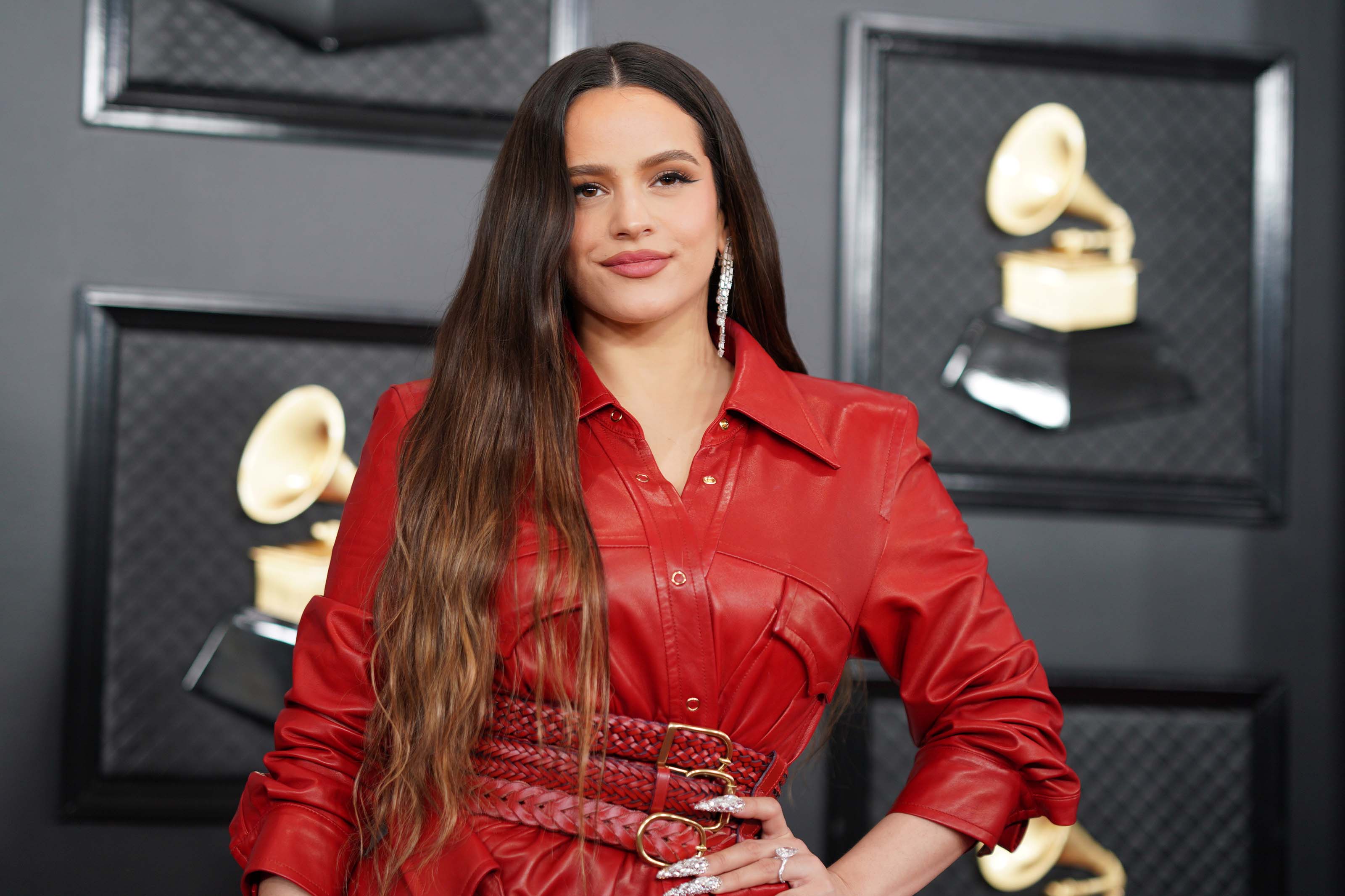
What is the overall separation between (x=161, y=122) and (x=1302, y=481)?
2421 millimetres

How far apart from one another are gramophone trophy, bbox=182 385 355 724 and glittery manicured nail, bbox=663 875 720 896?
1.11 meters

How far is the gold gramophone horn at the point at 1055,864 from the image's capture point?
2510 mm

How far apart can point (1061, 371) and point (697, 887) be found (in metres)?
1.53

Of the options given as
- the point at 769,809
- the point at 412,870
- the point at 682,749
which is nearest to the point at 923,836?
the point at 769,809

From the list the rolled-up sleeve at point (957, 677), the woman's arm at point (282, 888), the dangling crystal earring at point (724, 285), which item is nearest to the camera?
the woman's arm at point (282, 888)

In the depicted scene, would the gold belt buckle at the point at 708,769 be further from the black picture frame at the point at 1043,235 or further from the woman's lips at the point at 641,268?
the black picture frame at the point at 1043,235

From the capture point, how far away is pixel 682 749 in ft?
4.79

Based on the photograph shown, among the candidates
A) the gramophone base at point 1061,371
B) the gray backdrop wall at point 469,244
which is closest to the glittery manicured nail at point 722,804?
the gray backdrop wall at point 469,244

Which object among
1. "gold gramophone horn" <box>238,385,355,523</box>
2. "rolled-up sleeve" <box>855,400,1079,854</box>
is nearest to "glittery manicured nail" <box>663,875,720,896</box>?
"rolled-up sleeve" <box>855,400,1079,854</box>

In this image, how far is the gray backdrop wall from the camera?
7.54 feet

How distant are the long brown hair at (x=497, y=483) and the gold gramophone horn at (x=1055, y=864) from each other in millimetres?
1384

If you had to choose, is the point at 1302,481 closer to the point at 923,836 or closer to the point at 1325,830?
the point at 1325,830

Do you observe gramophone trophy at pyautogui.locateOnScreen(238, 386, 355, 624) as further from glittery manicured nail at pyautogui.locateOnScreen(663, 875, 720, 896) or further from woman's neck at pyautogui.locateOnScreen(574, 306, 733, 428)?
glittery manicured nail at pyautogui.locateOnScreen(663, 875, 720, 896)

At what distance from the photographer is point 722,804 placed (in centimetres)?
146
